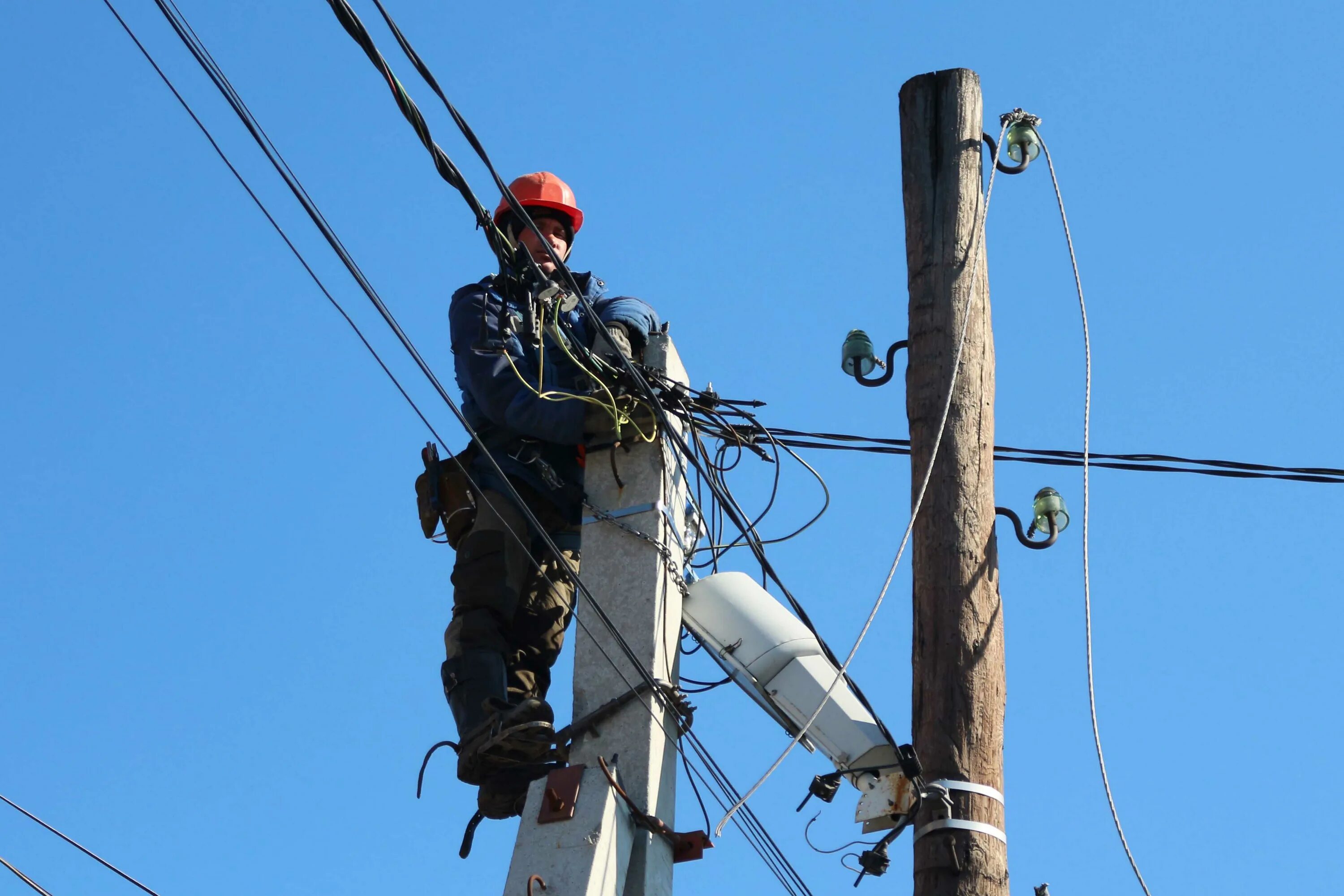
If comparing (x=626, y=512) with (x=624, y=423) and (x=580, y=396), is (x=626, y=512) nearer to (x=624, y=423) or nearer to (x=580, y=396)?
(x=624, y=423)

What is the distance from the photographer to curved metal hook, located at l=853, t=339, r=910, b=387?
6922 millimetres

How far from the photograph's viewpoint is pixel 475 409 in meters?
7.02

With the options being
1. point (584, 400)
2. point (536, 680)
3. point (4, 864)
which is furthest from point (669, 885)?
point (4, 864)

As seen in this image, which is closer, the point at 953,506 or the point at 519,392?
the point at 953,506

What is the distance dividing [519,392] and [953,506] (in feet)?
5.53

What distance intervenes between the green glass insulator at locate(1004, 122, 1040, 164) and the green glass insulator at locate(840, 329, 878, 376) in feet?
3.39

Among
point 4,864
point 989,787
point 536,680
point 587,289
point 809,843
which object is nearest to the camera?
point 4,864

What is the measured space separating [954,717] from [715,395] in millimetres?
1814

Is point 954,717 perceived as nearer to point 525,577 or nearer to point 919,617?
point 919,617

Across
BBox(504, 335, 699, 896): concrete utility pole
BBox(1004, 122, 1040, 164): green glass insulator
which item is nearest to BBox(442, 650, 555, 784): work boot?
BBox(504, 335, 699, 896): concrete utility pole

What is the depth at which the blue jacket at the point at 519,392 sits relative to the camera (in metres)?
6.73

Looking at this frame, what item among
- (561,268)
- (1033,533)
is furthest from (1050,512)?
(561,268)

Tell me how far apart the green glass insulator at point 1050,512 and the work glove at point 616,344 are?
162 cm

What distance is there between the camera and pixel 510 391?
6758 mm
